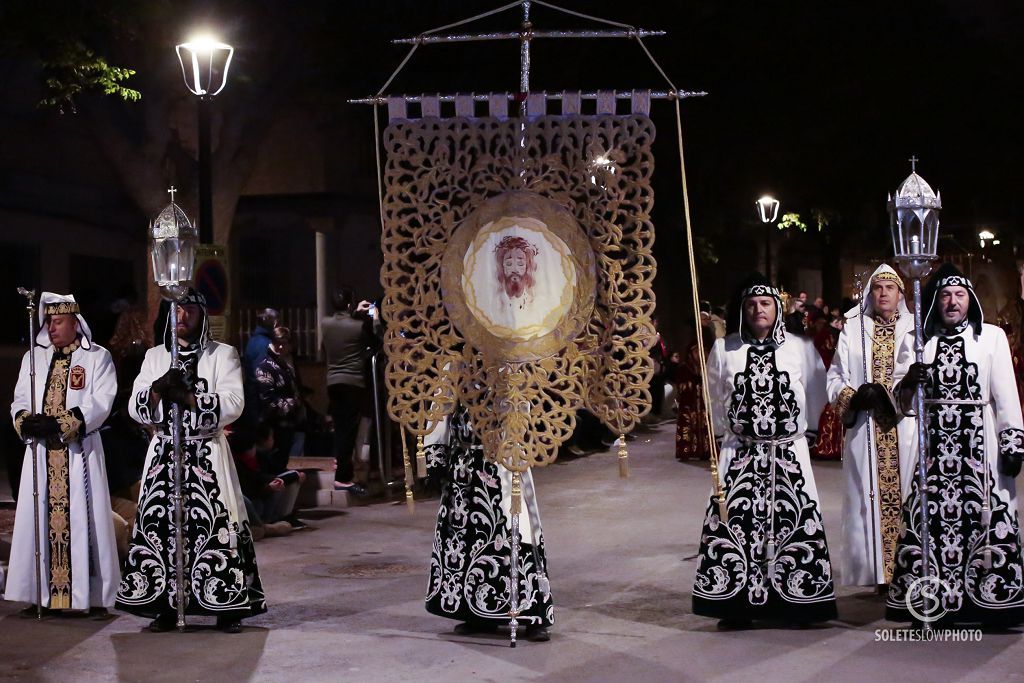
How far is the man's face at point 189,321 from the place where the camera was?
29.9 ft

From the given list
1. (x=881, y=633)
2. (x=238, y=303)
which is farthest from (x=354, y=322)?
(x=238, y=303)

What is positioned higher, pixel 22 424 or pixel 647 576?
pixel 22 424

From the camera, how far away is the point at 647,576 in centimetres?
1055

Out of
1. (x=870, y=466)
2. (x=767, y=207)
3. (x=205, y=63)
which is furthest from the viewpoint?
(x=767, y=207)

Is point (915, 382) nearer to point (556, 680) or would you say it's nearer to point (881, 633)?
point (881, 633)

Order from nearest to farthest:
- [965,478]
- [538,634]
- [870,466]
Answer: [538,634], [965,478], [870,466]

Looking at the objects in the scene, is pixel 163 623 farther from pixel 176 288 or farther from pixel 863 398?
pixel 863 398

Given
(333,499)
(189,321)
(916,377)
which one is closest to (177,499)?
(189,321)

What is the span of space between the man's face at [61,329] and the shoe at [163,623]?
193 centimetres

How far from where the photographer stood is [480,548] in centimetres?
848

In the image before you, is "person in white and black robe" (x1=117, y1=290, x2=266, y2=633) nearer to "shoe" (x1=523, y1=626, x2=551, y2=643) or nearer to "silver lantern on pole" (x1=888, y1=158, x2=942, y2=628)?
"shoe" (x1=523, y1=626, x2=551, y2=643)

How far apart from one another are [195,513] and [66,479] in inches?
44.2

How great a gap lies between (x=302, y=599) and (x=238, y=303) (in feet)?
67.2

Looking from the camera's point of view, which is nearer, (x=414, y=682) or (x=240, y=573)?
(x=414, y=682)
